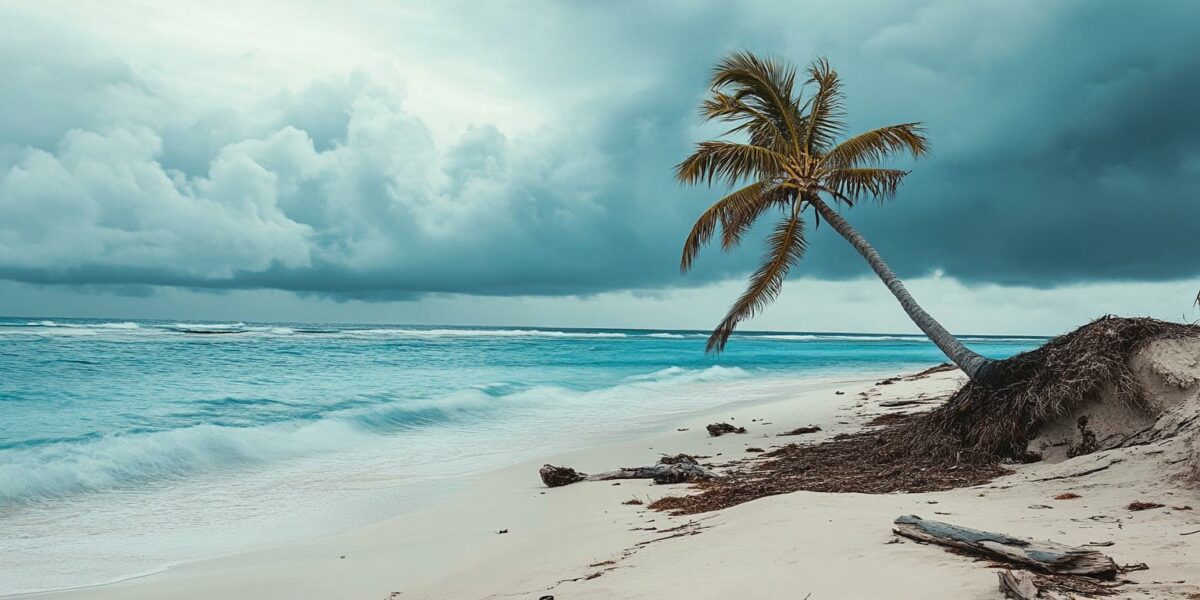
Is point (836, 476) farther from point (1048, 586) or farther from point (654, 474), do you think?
point (1048, 586)

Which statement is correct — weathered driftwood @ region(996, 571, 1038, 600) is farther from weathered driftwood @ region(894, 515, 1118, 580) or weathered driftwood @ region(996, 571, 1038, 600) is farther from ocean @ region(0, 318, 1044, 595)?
ocean @ region(0, 318, 1044, 595)

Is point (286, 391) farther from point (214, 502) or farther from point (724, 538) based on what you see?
→ point (724, 538)

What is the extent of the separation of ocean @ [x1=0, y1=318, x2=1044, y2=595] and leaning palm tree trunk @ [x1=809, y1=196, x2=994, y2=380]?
5660 millimetres

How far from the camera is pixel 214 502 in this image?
843 centimetres

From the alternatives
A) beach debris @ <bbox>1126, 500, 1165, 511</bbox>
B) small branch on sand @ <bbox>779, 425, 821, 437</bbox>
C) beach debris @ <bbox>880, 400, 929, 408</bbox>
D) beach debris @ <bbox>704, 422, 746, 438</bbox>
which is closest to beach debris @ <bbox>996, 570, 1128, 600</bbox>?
beach debris @ <bbox>1126, 500, 1165, 511</bbox>

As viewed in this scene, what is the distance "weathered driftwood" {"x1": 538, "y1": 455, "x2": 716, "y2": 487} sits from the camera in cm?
753

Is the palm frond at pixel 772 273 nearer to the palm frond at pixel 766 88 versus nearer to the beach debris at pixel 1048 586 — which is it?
the palm frond at pixel 766 88

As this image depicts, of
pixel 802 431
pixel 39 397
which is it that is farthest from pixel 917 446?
pixel 39 397

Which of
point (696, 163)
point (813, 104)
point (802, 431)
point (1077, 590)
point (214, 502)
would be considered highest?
point (813, 104)

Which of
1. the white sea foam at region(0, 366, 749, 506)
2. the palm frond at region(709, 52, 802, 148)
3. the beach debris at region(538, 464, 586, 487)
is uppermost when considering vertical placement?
the palm frond at region(709, 52, 802, 148)

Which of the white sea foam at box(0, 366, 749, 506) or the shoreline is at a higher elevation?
the shoreline

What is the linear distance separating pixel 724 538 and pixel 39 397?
59.4 feet

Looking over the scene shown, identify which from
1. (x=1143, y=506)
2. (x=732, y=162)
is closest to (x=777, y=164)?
(x=732, y=162)

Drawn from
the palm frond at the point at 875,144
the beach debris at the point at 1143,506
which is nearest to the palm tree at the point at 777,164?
the palm frond at the point at 875,144
